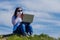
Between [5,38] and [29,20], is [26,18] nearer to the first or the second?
[29,20]

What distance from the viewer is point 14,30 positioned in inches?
763

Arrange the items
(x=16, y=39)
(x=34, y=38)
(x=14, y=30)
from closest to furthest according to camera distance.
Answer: (x=16, y=39), (x=34, y=38), (x=14, y=30)

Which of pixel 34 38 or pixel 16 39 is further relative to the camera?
pixel 34 38

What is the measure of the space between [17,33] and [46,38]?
238cm

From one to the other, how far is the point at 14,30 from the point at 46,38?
8.37 ft

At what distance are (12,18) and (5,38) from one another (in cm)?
226

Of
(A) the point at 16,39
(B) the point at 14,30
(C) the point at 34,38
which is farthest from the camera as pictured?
(B) the point at 14,30

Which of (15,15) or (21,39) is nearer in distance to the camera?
(21,39)

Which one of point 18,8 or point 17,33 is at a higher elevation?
point 18,8

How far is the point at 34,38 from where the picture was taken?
1788cm

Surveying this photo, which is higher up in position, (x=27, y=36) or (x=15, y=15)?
(x=15, y=15)

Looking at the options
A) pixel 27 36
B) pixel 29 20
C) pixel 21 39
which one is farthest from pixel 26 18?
pixel 21 39

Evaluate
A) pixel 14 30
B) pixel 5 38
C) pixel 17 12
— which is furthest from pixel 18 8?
pixel 5 38

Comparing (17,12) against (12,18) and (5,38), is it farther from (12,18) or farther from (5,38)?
(5,38)
